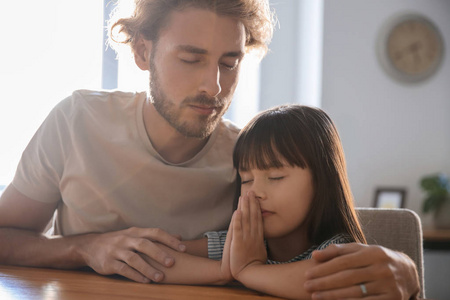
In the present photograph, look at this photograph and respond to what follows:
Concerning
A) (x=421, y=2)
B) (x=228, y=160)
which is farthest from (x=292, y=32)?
(x=228, y=160)

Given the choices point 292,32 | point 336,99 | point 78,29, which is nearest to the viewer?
point 78,29

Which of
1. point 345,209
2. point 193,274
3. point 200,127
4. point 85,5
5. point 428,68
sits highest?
point 85,5

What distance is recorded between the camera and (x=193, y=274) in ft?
3.90

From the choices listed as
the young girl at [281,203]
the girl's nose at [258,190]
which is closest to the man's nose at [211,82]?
the young girl at [281,203]

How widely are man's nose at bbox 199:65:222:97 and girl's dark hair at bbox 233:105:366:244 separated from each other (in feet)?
0.54

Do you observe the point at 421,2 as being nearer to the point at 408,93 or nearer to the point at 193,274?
the point at 408,93

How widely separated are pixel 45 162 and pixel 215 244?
0.53 metres

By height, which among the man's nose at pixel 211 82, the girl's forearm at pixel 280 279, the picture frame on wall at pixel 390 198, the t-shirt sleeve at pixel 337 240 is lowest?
the picture frame on wall at pixel 390 198

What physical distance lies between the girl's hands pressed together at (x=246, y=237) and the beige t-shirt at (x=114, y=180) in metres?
0.34

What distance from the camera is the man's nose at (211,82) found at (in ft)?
4.69

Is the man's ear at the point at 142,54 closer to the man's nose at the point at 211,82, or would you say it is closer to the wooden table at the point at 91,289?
the man's nose at the point at 211,82

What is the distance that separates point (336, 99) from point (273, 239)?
111 inches

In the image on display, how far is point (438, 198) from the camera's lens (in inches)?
155

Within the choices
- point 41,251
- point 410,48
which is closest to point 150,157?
point 41,251
